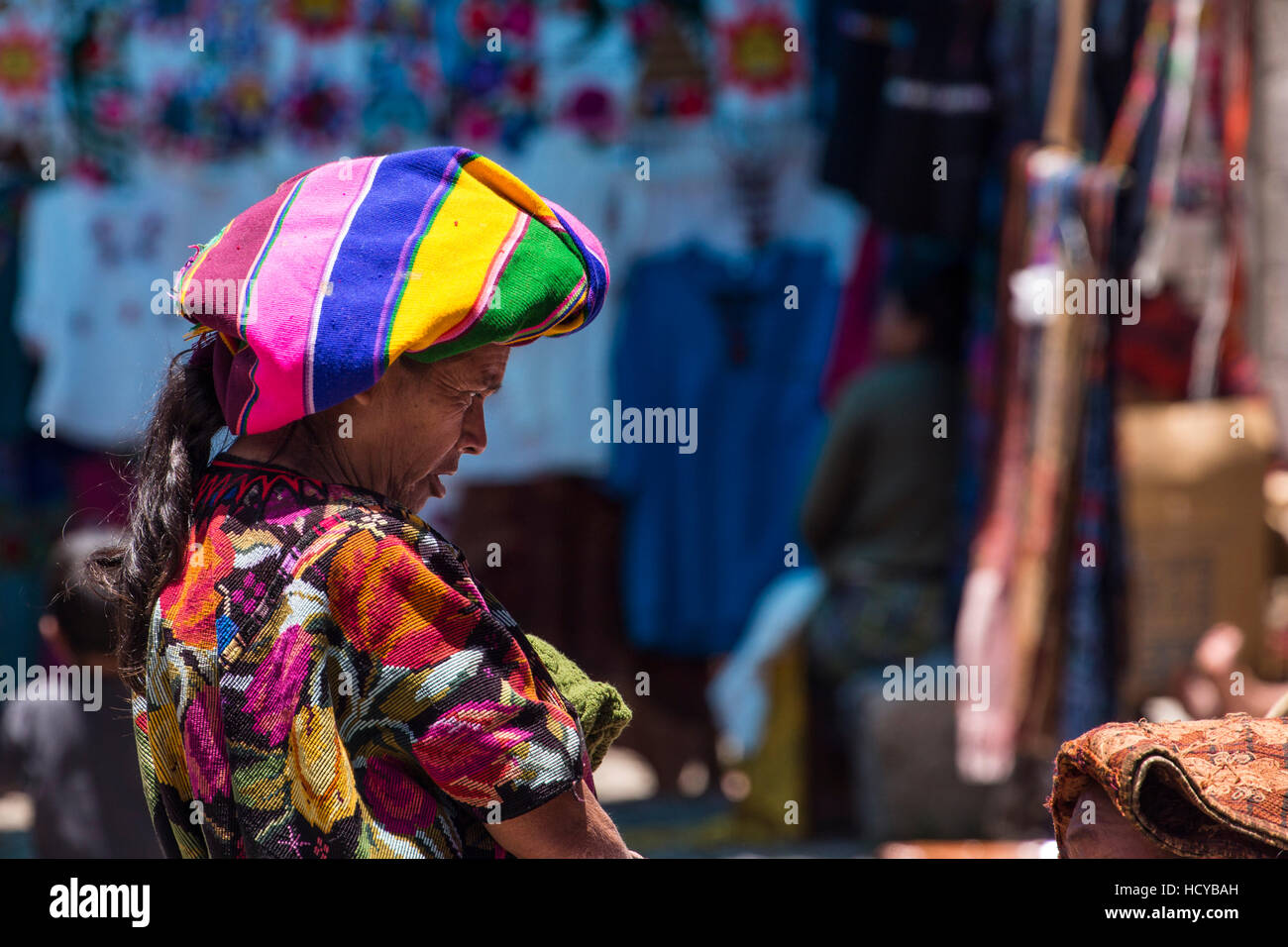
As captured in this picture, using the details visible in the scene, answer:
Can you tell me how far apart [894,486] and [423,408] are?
360 cm

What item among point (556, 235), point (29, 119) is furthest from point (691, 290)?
point (556, 235)

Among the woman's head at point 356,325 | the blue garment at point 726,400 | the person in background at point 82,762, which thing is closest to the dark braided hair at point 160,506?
the woman's head at point 356,325

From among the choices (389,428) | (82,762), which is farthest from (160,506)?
(82,762)

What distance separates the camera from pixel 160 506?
1398 millimetres

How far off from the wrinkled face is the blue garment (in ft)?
11.6

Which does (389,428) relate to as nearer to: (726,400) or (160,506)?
(160,506)

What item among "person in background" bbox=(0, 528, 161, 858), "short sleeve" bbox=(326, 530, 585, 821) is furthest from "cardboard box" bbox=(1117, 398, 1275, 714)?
"short sleeve" bbox=(326, 530, 585, 821)

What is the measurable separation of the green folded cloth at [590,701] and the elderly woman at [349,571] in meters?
0.11

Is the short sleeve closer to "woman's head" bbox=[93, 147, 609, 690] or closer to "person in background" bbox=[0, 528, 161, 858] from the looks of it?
"woman's head" bbox=[93, 147, 609, 690]

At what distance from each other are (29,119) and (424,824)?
4.45 metres

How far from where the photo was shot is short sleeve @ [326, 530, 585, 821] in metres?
1.29

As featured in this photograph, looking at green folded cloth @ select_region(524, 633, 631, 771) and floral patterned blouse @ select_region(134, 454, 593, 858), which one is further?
green folded cloth @ select_region(524, 633, 631, 771)

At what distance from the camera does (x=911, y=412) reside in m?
4.84
